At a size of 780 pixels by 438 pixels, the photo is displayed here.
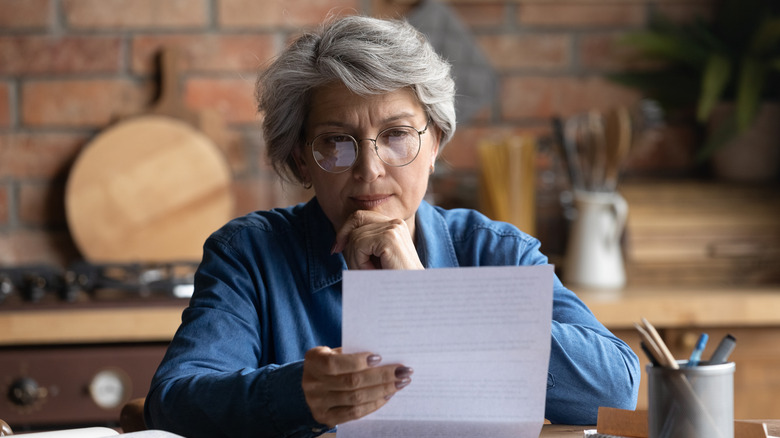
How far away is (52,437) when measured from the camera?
88 centimetres

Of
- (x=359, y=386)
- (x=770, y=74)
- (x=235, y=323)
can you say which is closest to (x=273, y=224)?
(x=235, y=323)

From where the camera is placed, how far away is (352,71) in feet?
4.09

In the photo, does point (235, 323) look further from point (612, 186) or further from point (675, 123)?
point (675, 123)

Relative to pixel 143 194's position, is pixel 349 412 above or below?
below

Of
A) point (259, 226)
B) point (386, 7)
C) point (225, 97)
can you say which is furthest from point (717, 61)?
point (259, 226)

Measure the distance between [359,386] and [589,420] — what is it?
42 cm

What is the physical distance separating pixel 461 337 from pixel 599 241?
1378mm

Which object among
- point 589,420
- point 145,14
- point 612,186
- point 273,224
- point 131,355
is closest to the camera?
point 589,420

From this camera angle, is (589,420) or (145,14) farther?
(145,14)

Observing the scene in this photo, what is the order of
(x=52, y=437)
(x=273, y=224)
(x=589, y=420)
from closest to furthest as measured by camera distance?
(x=52, y=437) → (x=589, y=420) → (x=273, y=224)

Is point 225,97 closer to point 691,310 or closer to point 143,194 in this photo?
point 143,194

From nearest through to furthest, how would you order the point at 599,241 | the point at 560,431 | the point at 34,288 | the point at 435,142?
the point at 560,431 → the point at 435,142 → the point at 34,288 → the point at 599,241

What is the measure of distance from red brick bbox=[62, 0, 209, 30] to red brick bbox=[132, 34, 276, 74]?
39mm

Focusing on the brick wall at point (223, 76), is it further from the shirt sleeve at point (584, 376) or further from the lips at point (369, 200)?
the shirt sleeve at point (584, 376)
